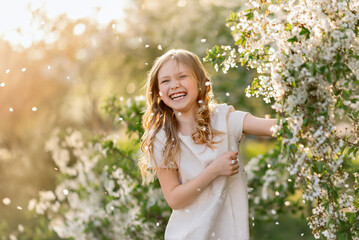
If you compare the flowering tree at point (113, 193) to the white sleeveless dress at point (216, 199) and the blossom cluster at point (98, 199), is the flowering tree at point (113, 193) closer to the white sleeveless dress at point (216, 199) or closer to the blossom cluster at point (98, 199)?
the blossom cluster at point (98, 199)

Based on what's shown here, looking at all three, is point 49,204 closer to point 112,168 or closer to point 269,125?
point 112,168

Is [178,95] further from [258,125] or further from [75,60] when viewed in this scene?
[75,60]

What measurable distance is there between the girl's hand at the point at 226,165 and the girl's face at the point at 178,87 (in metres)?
0.40

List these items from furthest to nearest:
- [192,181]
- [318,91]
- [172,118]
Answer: [172,118] < [192,181] < [318,91]

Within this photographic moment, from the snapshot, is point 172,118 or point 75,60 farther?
point 75,60

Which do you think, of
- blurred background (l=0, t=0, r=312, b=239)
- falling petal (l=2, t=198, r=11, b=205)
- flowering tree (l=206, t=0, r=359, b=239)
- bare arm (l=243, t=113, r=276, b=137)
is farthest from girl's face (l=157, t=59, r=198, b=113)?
falling petal (l=2, t=198, r=11, b=205)

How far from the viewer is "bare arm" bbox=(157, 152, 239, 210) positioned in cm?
236

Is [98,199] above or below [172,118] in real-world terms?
above

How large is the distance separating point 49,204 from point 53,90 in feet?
18.8

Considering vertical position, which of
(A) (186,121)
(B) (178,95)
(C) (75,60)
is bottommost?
(A) (186,121)

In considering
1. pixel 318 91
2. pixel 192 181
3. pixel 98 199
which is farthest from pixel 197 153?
pixel 98 199

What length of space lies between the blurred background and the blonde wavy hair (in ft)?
9.08

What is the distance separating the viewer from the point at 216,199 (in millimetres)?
2467

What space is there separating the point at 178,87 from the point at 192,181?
1.71ft
